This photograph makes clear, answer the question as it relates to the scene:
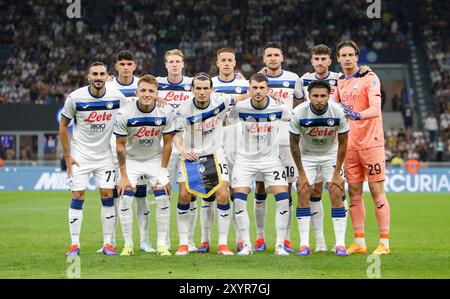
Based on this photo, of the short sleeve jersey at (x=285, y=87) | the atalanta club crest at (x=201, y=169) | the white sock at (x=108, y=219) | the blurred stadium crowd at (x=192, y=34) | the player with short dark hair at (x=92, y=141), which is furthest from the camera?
the blurred stadium crowd at (x=192, y=34)

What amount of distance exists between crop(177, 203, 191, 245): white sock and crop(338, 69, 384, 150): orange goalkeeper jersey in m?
2.23

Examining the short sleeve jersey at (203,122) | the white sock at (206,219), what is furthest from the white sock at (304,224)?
the short sleeve jersey at (203,122)

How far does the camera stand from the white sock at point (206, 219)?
38.3ft

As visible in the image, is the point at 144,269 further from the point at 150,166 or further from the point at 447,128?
the point at 447,128

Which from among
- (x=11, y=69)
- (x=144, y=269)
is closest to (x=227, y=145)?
(x=144, y=269)

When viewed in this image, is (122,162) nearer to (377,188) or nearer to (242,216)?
(242,216)

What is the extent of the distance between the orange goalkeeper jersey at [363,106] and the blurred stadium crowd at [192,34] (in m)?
25.6

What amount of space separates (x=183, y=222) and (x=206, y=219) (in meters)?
0.49

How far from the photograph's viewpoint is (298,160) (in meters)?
11.1

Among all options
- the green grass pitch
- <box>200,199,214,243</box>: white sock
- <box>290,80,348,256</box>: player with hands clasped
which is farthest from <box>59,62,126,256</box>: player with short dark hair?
<box>290,80,348,256</box>: player with hands clasped

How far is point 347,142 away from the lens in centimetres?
1102

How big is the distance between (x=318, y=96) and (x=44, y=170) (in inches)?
787

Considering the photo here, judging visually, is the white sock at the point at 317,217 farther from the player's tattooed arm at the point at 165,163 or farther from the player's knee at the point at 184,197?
the player's tattooed arm at the point at 165,163

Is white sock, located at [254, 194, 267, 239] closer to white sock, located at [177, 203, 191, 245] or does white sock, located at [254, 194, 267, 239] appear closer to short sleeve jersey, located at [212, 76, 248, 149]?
short sleeve jersey, located at [212, 76, 248, 149]
